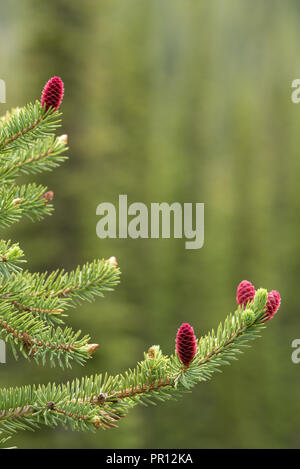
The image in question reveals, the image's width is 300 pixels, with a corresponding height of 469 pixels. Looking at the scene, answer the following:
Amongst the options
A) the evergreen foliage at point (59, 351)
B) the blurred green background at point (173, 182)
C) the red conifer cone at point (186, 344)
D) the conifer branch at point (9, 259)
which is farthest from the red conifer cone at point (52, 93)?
the blurred green background at point (173, 182)

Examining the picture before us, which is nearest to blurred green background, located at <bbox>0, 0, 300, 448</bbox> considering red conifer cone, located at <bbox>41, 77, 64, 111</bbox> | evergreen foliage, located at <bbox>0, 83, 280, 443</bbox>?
evergreen foliage, located at <bbox>0, 83, 280, 443</bbox>

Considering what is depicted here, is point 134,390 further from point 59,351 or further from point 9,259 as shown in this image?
point 9,259

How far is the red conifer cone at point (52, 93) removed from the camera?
209cm

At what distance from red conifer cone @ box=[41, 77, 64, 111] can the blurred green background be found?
25.5 ft

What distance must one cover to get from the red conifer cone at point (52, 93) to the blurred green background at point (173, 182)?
7757 mm

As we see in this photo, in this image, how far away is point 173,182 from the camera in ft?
56.6

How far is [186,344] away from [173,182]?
50.1 feet

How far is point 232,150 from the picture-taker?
2111 centimetres

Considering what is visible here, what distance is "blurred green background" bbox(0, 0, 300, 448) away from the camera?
1021 cm

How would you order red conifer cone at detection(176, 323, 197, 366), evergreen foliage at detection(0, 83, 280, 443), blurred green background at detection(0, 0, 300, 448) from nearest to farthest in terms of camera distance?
red conifer cone at detection(176, 323, 197, 366), evergreen foliage at detection(0, 83, 280, 443), blurred green background at detection(0, 0, 300, 448)

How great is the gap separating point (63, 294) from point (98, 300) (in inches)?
326

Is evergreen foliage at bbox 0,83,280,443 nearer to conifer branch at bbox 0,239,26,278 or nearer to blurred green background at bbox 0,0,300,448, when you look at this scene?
conifer branch at bbox 0,239,26,278

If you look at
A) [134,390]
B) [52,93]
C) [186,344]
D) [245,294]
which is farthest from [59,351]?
[52,93]

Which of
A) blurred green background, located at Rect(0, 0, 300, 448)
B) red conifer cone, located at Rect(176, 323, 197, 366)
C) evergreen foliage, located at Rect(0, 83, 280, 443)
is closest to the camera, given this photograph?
red conifer cone, located at Rect(176, 323, 197, 366)
